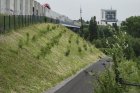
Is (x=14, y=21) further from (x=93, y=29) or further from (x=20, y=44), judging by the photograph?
(x=93, y=29)

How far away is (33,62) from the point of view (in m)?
37.2

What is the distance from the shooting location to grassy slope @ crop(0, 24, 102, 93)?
30.3 m

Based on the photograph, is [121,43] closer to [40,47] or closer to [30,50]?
[30,50]

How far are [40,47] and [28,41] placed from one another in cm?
206

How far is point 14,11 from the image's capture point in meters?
57.6

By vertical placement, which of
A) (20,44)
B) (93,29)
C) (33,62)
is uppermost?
(20,44)

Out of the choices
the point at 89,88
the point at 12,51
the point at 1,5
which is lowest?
the point at 89,88

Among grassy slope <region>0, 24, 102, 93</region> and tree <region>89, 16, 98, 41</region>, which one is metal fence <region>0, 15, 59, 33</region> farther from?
tree <region>89, 16, 98, 41</region>

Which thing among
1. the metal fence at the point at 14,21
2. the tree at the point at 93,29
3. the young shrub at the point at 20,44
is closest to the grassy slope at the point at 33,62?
the young shrub at the point at 20,44

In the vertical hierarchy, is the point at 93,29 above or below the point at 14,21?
below

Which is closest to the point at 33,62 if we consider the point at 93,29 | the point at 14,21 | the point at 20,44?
the point at 20,44

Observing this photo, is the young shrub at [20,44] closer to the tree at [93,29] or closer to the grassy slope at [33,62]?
the grassy slope at [33,62]

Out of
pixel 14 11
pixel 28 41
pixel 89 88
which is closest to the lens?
pixel 89 88

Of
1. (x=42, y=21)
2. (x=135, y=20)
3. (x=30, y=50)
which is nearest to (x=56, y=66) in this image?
(x=30, y=50)
